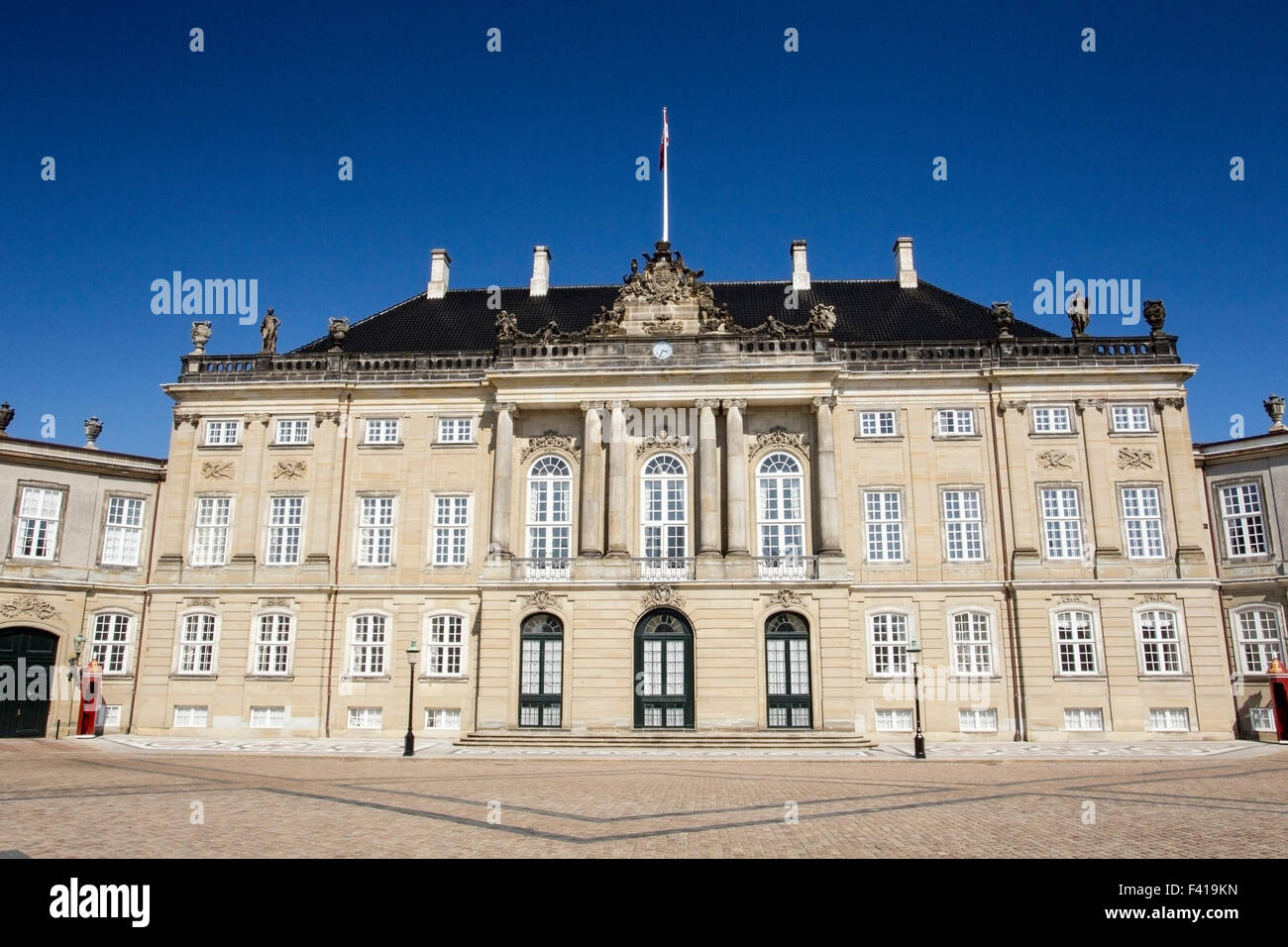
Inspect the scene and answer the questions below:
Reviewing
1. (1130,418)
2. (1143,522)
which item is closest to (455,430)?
(1130,418)

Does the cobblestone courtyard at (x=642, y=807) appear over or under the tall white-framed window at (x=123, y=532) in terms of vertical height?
under

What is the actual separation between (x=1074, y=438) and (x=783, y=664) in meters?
14.2

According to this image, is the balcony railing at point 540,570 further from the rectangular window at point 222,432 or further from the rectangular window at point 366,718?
the rectangular window at point 222,432

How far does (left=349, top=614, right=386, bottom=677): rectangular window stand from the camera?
116 ft

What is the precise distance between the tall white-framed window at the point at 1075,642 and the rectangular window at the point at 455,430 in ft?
76.3

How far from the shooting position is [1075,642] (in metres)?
33.6

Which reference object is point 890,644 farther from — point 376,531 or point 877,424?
point 376,531

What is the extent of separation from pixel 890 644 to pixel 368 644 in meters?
19.7

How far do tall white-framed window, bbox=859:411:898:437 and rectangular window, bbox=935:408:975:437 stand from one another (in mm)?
1787

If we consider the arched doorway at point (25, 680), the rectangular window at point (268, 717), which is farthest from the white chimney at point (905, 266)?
the arched doorway at point (25, 680)

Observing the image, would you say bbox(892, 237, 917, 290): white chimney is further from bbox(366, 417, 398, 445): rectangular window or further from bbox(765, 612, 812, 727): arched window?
bbox(366, 417, 398, 445): rectangular window

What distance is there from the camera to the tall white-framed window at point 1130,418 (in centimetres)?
3519

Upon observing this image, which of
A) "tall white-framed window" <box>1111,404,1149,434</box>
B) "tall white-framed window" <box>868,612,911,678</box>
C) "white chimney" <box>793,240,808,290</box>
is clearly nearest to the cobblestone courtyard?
"tall white-framed window" <box>868,612,911,678</box>
